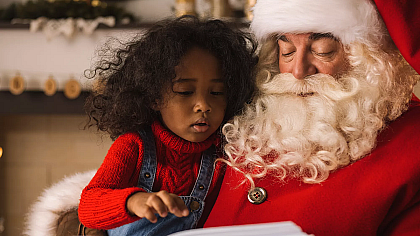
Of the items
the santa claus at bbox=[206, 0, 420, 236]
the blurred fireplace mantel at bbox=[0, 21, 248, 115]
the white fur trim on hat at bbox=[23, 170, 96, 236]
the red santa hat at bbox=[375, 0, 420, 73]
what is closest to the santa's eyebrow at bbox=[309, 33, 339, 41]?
the santa claus at bbox=[206, 0, 420, 236]

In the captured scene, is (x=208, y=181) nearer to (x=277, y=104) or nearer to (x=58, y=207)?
(x=277, y=104)

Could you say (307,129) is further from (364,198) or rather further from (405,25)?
(405,25)

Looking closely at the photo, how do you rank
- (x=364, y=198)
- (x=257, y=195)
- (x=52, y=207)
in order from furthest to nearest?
(x=52, y=207) → (x=257, y=195) → (x=364, y=198)

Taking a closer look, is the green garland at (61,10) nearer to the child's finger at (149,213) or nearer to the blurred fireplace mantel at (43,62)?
the blurred fireplace mantel at (43,62)

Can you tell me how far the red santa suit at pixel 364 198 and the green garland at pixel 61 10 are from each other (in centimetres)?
196

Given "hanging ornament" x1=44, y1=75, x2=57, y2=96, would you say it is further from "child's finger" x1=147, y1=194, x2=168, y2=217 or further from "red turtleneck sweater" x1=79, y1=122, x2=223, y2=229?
"child's finger" x1=147, y1=194, x2=168, y2=217

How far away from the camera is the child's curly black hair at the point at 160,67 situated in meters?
1.01

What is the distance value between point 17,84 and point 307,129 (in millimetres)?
2142

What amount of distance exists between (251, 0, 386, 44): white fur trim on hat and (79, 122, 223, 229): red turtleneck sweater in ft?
1.23

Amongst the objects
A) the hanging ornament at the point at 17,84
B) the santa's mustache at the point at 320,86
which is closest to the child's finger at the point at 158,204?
the santa's mustache at the point at 320,86

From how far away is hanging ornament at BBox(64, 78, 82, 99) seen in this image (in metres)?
2.53

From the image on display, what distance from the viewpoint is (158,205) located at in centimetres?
71

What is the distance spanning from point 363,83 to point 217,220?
51cm

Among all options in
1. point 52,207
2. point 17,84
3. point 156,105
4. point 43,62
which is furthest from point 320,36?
point 17,84
